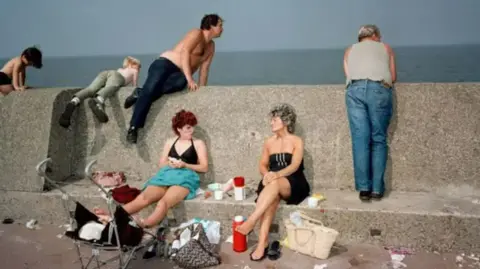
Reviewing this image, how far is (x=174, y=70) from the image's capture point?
6355 millimetres

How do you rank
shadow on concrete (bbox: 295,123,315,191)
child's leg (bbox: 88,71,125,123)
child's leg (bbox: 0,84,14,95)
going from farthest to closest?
1. child's leg (bbox: 0,84,14,95)
2. child's leg (bbox: 88,71,125,123)
3. shadow on concrete (bbox: 295,123,315,191)

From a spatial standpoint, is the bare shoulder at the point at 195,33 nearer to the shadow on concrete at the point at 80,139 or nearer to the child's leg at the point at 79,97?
the child's leg at the point at 79,97

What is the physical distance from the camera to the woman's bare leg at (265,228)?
15.8ft

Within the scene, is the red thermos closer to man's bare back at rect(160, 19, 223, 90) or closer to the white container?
the white container

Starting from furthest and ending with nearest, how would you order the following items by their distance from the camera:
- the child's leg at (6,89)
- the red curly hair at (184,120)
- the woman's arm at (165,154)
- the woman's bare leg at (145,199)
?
the child's leg at (6,89), the woman's arm at (165,154), the red curly hair at (184,120), the woman's bare leg at (145,199)

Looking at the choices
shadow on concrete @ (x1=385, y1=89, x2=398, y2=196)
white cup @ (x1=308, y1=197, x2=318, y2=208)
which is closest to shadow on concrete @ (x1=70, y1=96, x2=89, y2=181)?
white cup @ (x1=308, y1=197, x2=318, y2=208)

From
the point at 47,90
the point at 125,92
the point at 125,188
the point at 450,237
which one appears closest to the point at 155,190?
the point at 125,188

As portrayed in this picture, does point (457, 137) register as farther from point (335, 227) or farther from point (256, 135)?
point (256, 135)

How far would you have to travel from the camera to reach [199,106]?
6.17 m

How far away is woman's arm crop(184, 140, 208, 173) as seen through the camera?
559cm

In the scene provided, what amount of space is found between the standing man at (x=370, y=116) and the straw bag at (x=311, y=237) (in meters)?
0.79

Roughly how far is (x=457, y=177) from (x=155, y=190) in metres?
3.42

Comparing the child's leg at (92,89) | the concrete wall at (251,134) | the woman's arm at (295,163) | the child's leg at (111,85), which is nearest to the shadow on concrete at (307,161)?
the concrete wall at (251,134)

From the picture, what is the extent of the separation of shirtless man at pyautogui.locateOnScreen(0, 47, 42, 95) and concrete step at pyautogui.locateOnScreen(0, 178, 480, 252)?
9.66 ft
